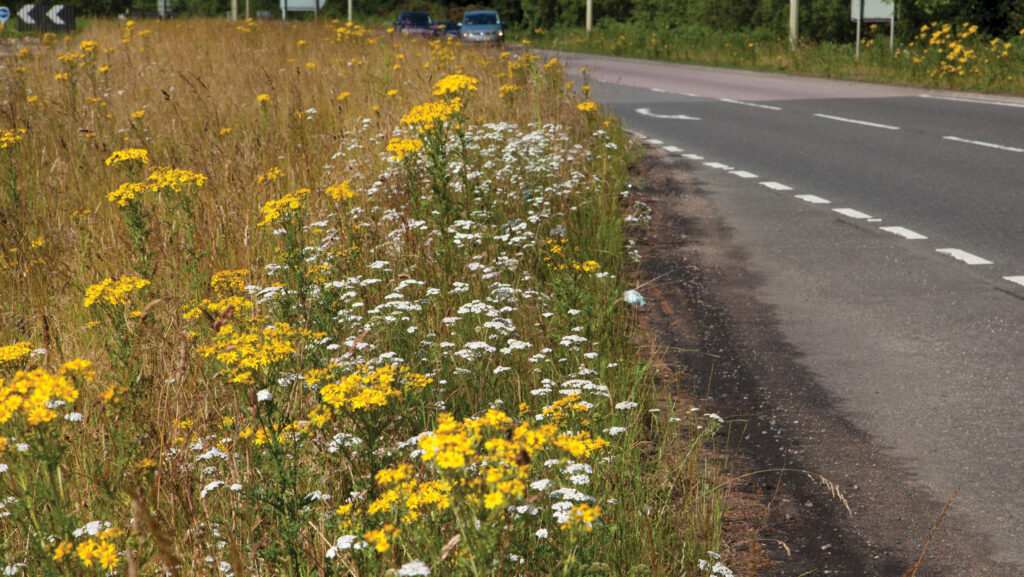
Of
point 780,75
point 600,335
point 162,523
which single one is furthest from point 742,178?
point 780,75

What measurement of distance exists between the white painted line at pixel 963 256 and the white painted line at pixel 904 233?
36 cm

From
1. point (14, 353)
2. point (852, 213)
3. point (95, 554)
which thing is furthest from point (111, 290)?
point (852, 213)

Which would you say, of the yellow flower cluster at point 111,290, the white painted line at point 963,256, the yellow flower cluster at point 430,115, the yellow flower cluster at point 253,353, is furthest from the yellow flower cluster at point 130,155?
the white painted line at point 963,256

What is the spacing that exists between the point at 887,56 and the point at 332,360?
21426 mm

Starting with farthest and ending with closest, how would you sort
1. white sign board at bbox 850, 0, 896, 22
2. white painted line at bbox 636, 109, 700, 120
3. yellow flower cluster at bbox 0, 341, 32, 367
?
A: 1. white sign board at bbox 850, 0, 896, 22
2. white painted line at bbox 636, 109, 700, 120
3. yellow flower cluster at bbox 0, 341, 32, 367

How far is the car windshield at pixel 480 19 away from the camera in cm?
3384

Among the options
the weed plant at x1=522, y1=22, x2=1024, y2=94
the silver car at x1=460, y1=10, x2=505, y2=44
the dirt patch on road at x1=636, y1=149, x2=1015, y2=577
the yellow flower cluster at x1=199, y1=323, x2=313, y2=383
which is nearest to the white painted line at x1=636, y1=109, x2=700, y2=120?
the weed plant at x1=522, y1=22, x2=1024, y2=94

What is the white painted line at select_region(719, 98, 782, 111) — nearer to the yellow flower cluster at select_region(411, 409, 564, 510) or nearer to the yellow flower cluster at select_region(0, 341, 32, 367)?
the yellow flower cluster at select_region(0, 341, 32, 367)

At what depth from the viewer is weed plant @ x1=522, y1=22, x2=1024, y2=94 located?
59.9 ft

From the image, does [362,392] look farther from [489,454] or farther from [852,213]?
[852,213]

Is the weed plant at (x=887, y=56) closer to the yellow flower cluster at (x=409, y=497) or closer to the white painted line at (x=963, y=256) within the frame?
the white painted line at (x=963, y=256)

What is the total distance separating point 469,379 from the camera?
414 centimetres

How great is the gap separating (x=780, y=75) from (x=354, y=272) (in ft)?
68.3

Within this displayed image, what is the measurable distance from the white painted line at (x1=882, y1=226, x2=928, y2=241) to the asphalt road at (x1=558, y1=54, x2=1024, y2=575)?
22 mm
